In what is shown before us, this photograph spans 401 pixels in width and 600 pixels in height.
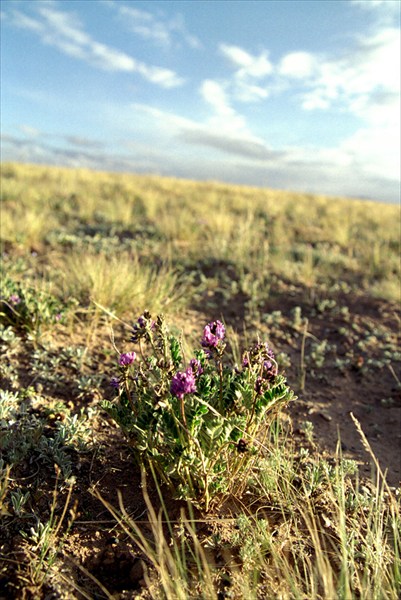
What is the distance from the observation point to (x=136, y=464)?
7.90 ft

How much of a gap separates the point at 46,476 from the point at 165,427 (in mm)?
834

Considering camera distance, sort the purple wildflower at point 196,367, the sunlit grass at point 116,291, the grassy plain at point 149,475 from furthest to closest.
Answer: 1. the sunlit grass at point 116,291
2. the purple wildflower at point 196,367
3. the grassy plain at point 149,475

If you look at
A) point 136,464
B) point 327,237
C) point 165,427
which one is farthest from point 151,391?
point 327,237

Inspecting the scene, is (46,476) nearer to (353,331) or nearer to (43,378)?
(43,378)

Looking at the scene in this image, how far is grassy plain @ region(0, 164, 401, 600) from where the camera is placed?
6.07ft

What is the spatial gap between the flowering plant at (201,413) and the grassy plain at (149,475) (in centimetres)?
16

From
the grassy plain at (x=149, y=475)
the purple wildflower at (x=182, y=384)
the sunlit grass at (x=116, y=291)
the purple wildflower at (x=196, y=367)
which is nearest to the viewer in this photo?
the purple wildflower at (x=182, y=384)

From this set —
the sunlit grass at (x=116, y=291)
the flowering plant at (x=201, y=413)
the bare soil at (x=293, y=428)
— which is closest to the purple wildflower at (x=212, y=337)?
the flowering plant at (x=201, y=413)

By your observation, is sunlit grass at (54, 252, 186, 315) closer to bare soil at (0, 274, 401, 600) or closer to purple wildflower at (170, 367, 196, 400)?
bare soil at (0, 274, 401, 600)

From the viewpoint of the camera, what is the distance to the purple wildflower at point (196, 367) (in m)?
1.96

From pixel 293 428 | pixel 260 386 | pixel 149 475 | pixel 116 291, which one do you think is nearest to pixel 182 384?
pixel 260 386

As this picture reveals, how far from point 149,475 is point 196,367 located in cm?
79

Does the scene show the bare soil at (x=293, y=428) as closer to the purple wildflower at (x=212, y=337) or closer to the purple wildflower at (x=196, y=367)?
the purple wildflower at (x=196, y=367)

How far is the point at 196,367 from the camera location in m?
1.97
